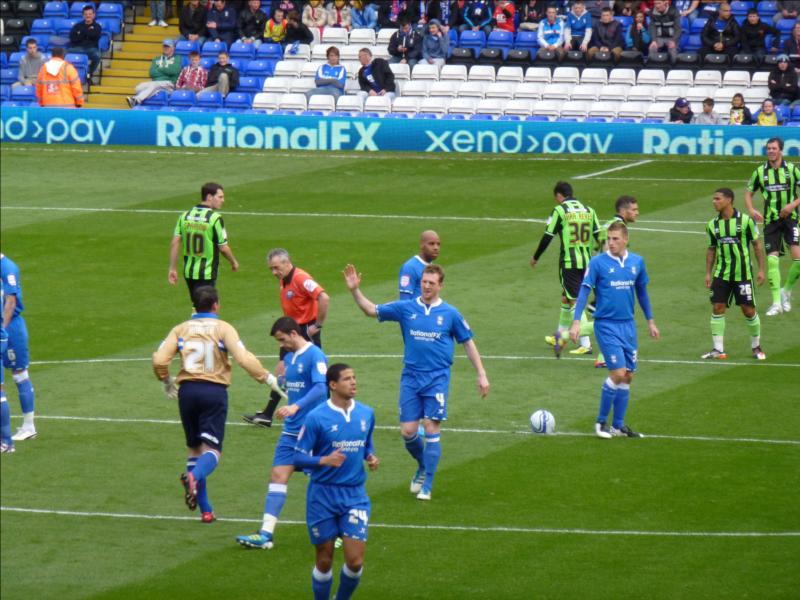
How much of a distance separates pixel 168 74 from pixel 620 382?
2641cm

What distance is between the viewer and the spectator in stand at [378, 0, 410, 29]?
132ft

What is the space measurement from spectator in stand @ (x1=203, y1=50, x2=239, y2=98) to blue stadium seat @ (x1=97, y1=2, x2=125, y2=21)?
5328mm

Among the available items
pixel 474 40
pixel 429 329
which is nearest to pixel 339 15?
pixel 474 40

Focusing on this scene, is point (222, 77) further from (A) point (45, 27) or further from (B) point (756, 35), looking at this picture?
(B) point (756, 35)

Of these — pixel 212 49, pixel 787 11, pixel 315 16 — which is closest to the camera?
pixel 787 11

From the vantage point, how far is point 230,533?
1388 cm

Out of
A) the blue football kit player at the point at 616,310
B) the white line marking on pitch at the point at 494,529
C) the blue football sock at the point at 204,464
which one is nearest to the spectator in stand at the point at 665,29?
the blue football kit player at the point at 616,310

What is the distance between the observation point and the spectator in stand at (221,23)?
4184 centimetres

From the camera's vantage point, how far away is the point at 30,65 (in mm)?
40844

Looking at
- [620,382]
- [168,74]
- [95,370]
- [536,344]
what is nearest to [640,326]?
[536,344]

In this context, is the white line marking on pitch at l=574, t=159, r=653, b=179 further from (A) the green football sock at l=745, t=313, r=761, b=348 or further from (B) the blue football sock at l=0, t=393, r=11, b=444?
(B) the blue football sock at l=0, t=393, r=11, b=444

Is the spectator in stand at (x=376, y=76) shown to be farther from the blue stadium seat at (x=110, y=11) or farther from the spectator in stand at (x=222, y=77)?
the blue stadium seat at (x=110, y=11)

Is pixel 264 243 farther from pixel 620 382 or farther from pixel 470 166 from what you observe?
pixel 620 382

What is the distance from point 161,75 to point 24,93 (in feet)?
12.4
